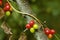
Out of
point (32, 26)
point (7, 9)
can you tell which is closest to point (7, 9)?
point (7, 9)

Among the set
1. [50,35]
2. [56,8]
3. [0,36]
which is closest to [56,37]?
[50,35]

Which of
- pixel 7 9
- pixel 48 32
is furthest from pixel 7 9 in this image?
pixel 48 32

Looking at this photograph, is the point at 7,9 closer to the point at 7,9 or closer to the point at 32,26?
the point at 7,9

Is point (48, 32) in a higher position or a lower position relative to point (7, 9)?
lower

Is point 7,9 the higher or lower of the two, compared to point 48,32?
higher

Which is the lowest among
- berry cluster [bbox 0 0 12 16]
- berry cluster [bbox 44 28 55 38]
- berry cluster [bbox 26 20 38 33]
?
berry cluster [bbox 44 28 55 38]

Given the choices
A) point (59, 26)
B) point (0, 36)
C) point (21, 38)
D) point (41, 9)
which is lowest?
point (59, 26)

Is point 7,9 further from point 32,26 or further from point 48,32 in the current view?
point 48,32

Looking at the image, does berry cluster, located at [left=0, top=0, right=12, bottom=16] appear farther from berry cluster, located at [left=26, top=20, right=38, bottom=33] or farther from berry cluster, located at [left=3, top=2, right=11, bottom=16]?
berry cluster, located at [left=26, top=20, right=38, bottom=33]

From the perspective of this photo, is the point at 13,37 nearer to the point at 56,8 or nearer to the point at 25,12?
the point at 25,12

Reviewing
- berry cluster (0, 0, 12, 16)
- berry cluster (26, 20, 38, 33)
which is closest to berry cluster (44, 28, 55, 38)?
berry cluster (26, 20, 38, 33)

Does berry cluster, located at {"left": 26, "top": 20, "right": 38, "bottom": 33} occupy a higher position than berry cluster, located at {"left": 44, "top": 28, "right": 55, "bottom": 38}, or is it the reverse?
berry cluster, located at {"left": 26, "top": 20, "right": 38, "bottom": 33}
